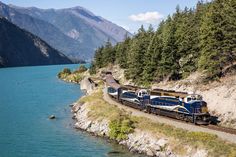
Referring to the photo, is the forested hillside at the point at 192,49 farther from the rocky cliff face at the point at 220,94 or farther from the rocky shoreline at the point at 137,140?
the rocky shoreline at the point at 137,140

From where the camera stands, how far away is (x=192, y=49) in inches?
3435

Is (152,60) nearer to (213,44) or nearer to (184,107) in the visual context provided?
(213,44)

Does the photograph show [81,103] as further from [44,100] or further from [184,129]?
[184,129]

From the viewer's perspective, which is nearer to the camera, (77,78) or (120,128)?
(120,128)

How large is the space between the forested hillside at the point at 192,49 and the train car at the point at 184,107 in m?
12.6

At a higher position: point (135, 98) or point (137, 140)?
point (135, 98)

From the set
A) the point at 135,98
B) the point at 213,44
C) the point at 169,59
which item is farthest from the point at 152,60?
the point at 213,44

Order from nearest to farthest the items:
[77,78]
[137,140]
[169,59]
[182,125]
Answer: [137,140] → [182,125] → [169,59] → [77,78]

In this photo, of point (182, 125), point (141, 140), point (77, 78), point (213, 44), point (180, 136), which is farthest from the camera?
point (77, 78)

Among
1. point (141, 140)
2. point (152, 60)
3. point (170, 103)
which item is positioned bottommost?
point (141, 140)

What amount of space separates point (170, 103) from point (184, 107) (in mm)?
4275

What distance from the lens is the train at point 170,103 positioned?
58469mm

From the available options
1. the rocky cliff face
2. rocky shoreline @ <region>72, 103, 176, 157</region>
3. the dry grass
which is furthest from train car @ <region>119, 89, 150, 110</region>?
rocky shoreline @ <region>72, 103, 176, 157</region>

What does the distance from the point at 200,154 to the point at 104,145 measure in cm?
1706
